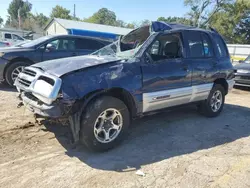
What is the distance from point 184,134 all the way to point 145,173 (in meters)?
1.75

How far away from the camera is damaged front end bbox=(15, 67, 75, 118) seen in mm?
3468

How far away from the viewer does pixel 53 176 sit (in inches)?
129

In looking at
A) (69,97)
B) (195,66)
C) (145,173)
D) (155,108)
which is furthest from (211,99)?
(69,97)

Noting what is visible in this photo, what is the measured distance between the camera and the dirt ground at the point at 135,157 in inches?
129

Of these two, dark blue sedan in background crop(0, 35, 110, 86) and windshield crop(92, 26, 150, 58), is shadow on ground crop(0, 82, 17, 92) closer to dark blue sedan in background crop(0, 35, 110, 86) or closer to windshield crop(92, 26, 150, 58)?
dark blue sedan in background crop(0, 35, 110, 86)

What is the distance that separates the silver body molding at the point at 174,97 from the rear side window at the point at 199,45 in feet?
2.20

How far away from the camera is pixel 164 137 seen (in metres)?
4.74

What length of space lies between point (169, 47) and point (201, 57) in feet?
2.65

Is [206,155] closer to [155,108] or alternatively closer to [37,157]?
[155,108]

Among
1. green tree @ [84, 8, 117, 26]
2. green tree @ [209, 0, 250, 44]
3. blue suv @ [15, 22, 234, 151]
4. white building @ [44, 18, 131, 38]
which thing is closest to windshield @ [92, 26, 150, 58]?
blue suv @ [15, 22, 234, 151]

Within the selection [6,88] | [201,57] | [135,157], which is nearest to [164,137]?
[135,157]

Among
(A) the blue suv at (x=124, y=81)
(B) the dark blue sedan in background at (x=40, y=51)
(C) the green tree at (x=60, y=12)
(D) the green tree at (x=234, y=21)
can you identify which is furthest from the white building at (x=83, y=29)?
(C) the green tree at (x=60, y=12)

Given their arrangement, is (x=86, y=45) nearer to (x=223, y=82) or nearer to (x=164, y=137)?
(x=223, y=82)

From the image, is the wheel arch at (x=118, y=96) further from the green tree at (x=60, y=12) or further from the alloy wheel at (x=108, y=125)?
the green tree at (x=60, y=12)
